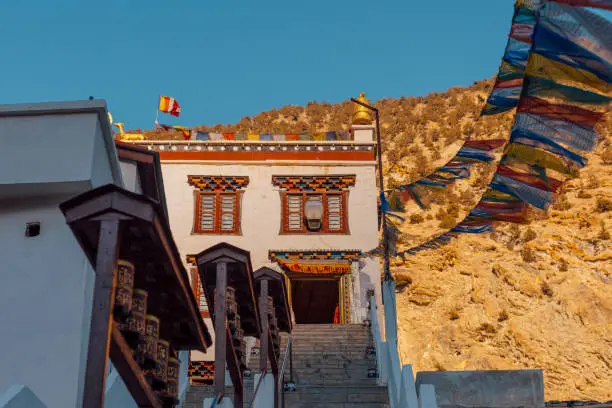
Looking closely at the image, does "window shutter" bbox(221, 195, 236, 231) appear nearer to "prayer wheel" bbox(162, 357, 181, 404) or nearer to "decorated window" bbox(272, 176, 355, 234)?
"decorated window" bbox(272, 176, 355, 234)

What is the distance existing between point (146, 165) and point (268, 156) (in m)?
9.66

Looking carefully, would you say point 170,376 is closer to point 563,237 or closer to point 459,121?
point 563,237

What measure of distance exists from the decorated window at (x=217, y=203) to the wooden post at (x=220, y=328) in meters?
13.3

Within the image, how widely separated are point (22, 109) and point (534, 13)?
7135 millimetres

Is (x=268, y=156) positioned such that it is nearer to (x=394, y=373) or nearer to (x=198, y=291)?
(x=198, y=291)

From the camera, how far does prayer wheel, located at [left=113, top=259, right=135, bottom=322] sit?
6066 millimetres

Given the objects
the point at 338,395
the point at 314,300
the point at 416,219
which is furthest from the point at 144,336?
the point at 416,219

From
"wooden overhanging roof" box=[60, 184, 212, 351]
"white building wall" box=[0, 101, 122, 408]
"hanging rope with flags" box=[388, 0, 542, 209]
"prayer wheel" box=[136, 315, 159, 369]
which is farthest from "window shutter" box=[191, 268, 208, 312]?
"prayer wheel" box=[136, 315, 159, 369]

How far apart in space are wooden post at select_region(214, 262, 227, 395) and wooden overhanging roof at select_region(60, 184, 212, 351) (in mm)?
1553

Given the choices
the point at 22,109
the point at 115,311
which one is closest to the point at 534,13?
the point at 115,311

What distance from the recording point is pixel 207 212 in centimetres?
2359

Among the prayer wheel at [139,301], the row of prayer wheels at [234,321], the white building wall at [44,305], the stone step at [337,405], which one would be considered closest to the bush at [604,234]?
the stone step at [337,405]

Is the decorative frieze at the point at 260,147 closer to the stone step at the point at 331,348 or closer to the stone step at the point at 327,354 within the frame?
the stone step at the point at 331,348

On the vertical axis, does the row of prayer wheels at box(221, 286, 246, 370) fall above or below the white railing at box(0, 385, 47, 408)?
above
